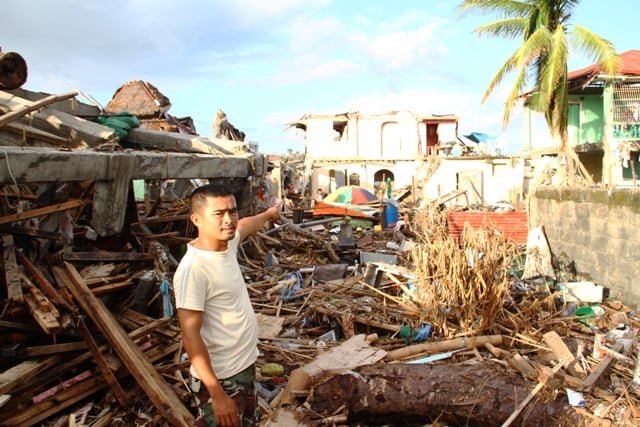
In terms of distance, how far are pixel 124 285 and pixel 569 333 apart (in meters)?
5.11

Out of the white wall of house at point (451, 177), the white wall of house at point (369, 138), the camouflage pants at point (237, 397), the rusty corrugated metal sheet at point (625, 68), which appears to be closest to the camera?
the camouflage pants at point (237, 397)

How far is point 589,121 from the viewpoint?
23.7m

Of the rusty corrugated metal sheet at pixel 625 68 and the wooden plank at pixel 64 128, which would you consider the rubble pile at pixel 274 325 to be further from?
the rusty corrugated metal sheet at pixel 625 68

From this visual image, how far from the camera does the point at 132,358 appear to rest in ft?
13.6

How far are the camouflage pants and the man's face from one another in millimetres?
764

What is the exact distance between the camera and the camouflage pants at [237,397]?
2553 mm

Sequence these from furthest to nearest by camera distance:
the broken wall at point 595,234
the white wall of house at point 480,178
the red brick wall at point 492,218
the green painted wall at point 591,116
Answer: the white wall of house at point 480,178, the green painted wall at point 591,116, the red brick wall at point 492,218, the broken wall at point 595,234

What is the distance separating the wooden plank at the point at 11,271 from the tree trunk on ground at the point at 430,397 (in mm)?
2689

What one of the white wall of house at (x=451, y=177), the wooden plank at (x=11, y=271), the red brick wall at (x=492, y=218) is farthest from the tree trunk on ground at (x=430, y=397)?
the white wall of house at (x=451, y=177)

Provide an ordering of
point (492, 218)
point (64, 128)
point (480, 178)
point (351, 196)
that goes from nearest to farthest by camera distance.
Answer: point (64, 128) → point (492, 218) → point (351, 196) → point (480, 178)

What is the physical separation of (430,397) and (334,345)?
1.69 meters

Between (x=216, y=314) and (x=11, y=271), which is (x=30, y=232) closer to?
(x=11, y=271)

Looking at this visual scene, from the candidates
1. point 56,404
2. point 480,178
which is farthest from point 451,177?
point 56,404

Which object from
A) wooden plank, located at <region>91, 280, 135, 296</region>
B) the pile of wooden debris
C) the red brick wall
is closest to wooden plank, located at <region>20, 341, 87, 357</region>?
the pile of wooden debris
